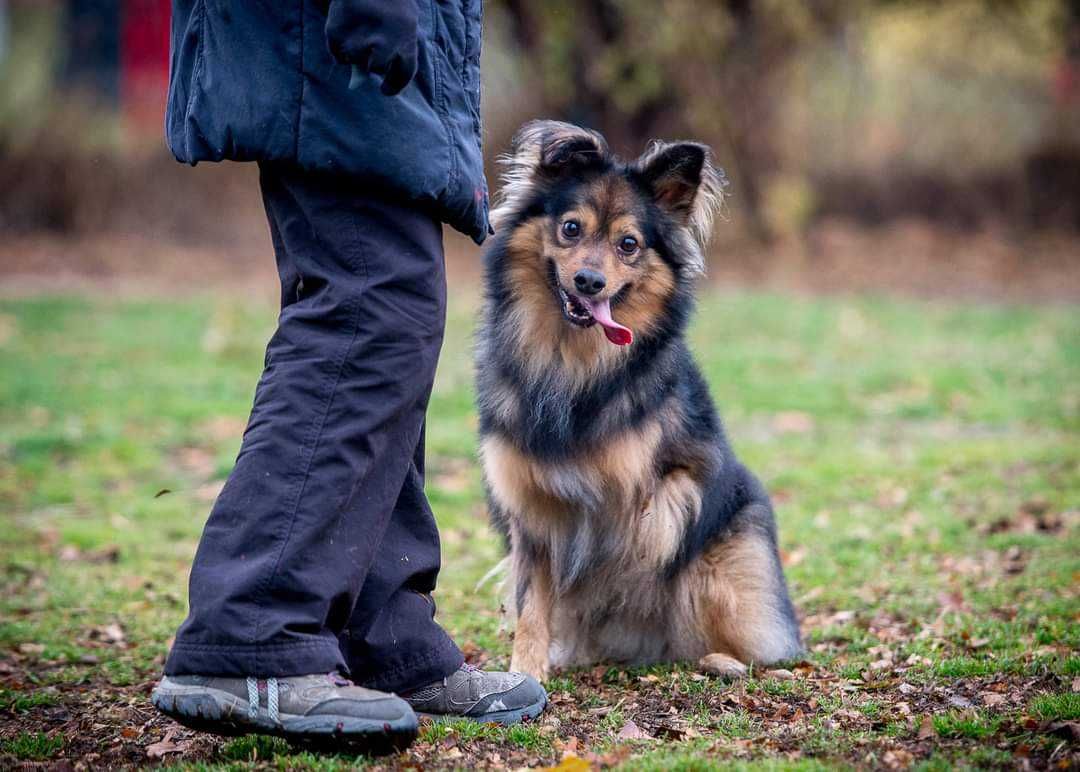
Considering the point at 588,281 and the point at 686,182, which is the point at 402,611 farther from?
the point at 686,182

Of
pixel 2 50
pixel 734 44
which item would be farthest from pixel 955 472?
pixel 2 50

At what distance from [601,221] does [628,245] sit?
127 millimetres

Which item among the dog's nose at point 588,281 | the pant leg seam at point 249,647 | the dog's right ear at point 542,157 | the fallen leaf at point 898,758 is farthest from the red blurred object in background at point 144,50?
the fallen leaf at point 898,758

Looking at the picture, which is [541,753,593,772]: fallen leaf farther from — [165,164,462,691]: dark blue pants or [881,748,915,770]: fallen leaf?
[881,748,915,770]: fallen leaf

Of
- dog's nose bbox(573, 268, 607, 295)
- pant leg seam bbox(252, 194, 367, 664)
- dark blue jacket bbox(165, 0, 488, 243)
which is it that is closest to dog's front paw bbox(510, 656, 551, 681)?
dog's nose bbox(573, 268, 607, 295)

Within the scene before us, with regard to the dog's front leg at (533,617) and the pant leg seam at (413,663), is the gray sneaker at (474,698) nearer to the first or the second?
the pant leg seam at (413,663)

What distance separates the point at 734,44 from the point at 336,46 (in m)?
13.9

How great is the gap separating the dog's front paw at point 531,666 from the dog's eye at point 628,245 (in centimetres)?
143

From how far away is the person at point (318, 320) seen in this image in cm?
267

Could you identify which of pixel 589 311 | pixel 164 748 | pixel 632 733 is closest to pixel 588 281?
pixel 589 311

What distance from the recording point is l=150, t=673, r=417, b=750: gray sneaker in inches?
105

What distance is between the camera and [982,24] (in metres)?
17.1

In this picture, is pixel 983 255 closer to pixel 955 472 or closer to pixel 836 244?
pixel 836 244

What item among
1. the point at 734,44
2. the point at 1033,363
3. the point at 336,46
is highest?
the point at 734,44
